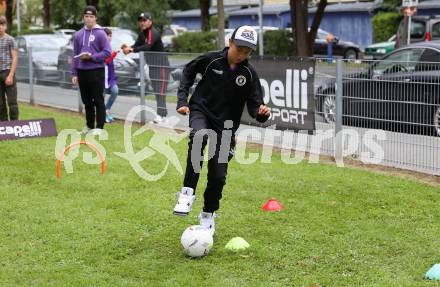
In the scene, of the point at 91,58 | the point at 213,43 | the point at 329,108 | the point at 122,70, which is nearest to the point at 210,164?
the point at 329,108

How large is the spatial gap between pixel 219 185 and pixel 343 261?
1.26 metres

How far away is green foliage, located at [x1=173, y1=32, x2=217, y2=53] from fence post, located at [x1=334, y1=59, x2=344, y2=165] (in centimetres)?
3225

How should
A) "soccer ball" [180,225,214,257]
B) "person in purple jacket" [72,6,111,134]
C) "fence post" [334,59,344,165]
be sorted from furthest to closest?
"person in purple jacket" [72,6,111,134] → "fence post" [334,59,344,165] → "soccer ball" [180,225,214,257]

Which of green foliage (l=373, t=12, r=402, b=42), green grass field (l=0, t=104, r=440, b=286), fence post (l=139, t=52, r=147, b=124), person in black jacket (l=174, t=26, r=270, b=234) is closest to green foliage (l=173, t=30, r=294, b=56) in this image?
green foliage (l=373, t=12, r=402, b=42)

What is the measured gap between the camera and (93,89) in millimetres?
12703

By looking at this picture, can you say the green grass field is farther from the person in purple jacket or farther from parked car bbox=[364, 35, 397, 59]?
parked car bbox=[364, 35, 397, 59]

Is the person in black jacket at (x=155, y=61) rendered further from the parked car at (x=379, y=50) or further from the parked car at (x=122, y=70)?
the parked car at (x=379, y=50)

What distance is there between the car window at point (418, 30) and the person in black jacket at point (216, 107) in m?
23.6

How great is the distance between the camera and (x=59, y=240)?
683cm

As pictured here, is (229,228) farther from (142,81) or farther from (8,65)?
(142,81)

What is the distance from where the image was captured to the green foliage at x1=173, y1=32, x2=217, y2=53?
4359cm

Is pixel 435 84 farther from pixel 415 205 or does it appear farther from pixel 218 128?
pixel 218 128

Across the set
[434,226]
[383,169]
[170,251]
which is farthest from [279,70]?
[170,251]

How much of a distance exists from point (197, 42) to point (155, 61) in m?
30.7
